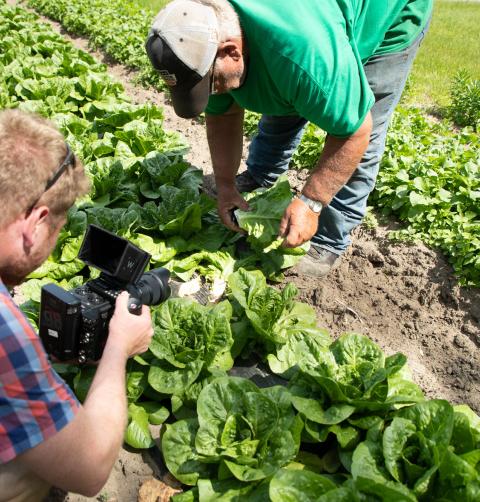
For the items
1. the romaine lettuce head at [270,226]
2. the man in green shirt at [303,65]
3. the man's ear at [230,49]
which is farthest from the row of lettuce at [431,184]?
the man's ear at [230,49]

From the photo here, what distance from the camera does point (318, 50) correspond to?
2400 mm

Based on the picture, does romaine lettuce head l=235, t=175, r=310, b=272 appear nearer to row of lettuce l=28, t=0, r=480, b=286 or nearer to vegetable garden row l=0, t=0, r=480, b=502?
vegetable garden row l=0, t=0, r=480, b=502

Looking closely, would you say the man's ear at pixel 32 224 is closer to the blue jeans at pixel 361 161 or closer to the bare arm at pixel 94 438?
the bare arm at pixel 94 438

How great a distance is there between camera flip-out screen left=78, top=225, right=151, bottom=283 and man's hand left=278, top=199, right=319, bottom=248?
1.13 meters

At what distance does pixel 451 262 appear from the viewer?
3.79 metres

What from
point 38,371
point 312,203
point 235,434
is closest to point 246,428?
point 235,434

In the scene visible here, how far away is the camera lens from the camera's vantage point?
89.3 inches

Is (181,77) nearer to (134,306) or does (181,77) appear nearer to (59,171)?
(59,171)

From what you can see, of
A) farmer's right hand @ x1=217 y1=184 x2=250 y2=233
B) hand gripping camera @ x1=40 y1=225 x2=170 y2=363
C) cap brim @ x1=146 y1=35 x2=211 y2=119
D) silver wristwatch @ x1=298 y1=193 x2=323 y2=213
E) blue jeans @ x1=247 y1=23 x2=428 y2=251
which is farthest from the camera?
farmer's right hand @ x1=217 y1=184 x2=250 y2=233

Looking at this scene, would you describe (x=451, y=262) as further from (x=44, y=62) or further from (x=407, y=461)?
(x=44, y=62)

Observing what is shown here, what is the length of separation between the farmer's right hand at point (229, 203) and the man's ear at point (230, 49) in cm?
119

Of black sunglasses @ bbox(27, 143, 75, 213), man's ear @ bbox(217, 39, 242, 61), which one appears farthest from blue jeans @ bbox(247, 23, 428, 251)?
black sunglasses @ bbox(27, 143, 75, 213)

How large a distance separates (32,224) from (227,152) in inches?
81.3

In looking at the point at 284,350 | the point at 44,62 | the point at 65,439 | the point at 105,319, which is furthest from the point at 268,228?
the point at 44,62
